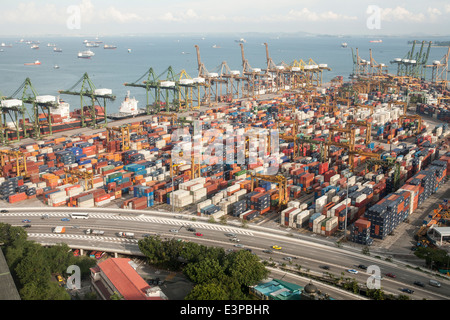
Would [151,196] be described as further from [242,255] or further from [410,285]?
[410,285]

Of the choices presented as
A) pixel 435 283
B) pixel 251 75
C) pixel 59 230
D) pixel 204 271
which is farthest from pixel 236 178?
pixel 251 75

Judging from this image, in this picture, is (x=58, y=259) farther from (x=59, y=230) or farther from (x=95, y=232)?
(x=59, y=230)

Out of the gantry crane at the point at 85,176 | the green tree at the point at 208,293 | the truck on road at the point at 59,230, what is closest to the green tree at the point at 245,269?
the green tree at the point at 208,293

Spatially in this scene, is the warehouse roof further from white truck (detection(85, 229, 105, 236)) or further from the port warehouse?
white truck (detection(85, 229, 105, 236))
